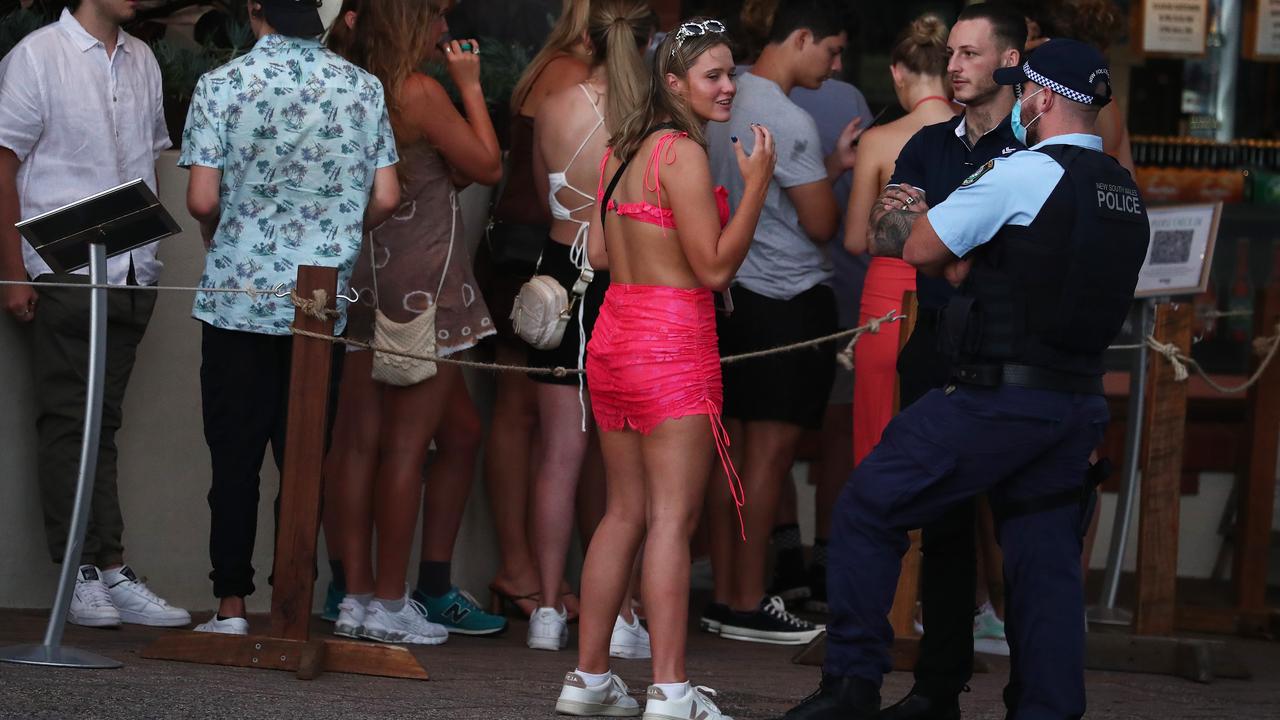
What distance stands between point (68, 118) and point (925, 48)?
250cm

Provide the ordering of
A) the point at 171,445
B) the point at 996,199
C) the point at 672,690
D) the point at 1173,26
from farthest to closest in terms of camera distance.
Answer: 1. the point at 1173,26
2. the point at 171,445
3. the point at 672,690
4. the point at 996,199

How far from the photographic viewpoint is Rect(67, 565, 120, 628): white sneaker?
17.3 feet

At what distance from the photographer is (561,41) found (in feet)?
18.7

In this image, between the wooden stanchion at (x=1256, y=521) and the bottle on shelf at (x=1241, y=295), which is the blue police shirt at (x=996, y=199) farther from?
the bottle on shelf at (x=1241, y=295)

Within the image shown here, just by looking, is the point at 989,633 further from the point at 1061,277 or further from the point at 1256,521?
the point at 1061,277

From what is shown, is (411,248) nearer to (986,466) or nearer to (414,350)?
(414,350)

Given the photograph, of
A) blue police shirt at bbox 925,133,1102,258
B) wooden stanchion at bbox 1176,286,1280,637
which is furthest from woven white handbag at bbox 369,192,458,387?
wooden stanchion at bbox 1176,286,1280,637

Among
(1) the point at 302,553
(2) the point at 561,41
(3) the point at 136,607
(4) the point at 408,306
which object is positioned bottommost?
(3) the point at 136,607

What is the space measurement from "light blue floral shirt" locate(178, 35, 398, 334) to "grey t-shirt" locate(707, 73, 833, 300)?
1.34m

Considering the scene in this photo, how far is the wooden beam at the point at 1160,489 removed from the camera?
18.7ft

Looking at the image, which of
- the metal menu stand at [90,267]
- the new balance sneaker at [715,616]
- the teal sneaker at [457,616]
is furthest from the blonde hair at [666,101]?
the new balance sneaker at [715,616]

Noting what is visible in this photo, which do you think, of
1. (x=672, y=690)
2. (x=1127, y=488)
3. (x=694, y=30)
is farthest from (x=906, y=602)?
(x=694, y=30)

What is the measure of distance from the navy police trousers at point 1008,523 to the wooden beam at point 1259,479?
2.57 m

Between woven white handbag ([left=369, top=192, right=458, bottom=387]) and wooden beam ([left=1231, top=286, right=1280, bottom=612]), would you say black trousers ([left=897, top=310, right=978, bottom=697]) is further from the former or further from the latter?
wooden beam ([left=1231, top=286, right=1280, bottom=612])
